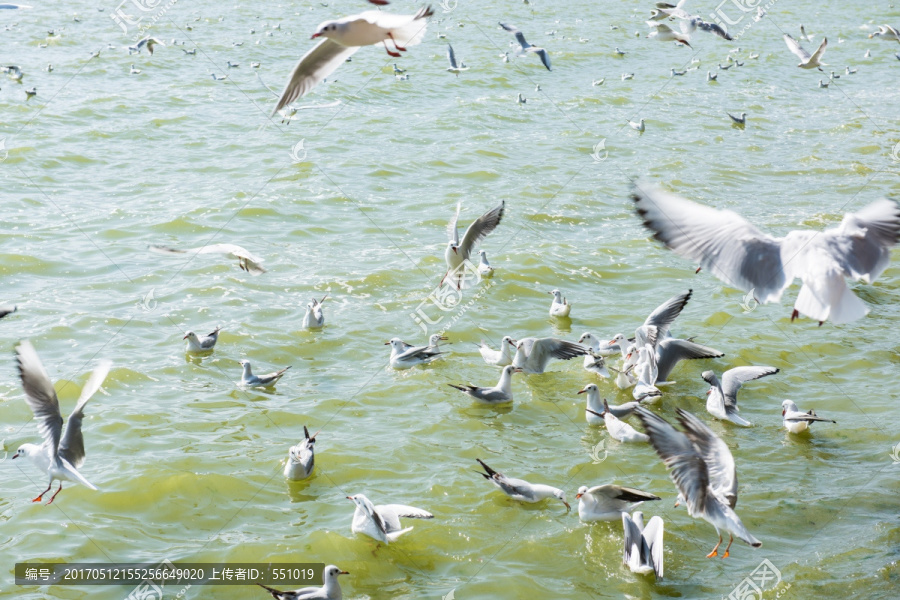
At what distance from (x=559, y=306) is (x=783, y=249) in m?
5.38

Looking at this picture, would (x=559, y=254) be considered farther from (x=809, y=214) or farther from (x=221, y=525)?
(x=221, y=525)

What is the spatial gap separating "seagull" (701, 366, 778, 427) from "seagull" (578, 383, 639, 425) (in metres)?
0.81

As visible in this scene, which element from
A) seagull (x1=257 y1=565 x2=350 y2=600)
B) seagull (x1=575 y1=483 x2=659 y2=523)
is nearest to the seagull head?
seagull (x1=257 y1=565 x2=350 y2=600)

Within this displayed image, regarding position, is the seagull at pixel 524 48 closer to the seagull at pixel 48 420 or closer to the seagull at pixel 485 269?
the seagull at pixel 485 269

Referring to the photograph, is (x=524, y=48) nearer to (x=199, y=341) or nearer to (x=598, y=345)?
(x=598, y=345)

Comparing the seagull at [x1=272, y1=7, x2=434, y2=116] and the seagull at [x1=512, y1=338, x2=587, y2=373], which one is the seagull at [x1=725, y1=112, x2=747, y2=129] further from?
the seagull at [x1=272, y1=7, x2=434, y2=116]

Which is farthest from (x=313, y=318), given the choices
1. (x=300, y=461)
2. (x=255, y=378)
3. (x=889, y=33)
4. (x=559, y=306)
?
(x=889, y=33)

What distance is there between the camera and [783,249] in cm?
624

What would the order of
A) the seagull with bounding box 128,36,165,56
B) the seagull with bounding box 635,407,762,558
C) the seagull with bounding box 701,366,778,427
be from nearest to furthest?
the seagull with bounding box 635,407,762,558, the seagull with bounding box 701,366,778,427, the seagull with bounding box 128,36,165,56

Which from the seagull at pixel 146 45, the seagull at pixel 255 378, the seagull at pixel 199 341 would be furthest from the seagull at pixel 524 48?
the seagull at pixel 255 378

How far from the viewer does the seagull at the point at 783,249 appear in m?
5.89

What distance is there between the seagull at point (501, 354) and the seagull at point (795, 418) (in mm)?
2976

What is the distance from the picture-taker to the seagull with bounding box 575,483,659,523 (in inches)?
282

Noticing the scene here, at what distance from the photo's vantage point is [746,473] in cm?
816
